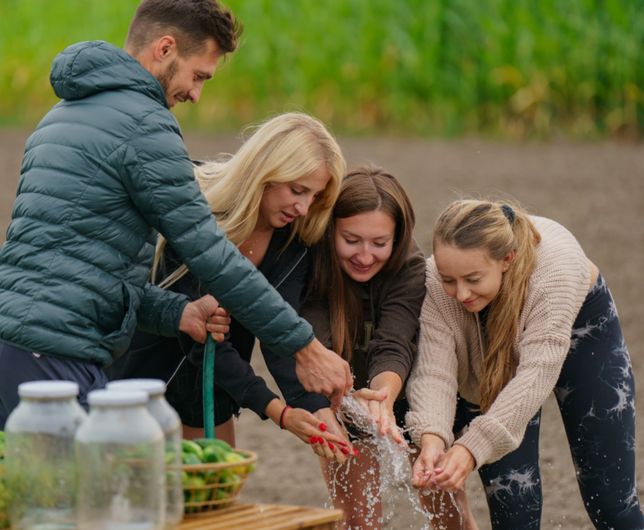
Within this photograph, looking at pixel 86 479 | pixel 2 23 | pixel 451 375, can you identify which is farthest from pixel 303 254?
pixel 2 23

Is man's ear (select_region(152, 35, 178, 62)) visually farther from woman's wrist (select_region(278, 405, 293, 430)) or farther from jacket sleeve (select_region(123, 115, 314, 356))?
woman's wrist (select_region(278, 405, 293, 430))

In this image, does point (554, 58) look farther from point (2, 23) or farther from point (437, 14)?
point (2, 23)

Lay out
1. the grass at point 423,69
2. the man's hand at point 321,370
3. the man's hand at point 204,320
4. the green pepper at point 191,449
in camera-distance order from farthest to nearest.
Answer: the grass at point 423,69 → the man's hand at point 204,320 → the man's hand at point 321,370 → the green pepper at point 191,449

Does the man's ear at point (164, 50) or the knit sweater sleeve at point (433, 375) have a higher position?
the man's ear at point (164, 50)

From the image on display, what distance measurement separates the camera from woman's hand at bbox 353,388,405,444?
385cm

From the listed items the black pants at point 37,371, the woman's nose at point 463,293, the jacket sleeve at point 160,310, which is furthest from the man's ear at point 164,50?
the woman's nose at point 463,293

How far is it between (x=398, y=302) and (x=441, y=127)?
30.5 ft

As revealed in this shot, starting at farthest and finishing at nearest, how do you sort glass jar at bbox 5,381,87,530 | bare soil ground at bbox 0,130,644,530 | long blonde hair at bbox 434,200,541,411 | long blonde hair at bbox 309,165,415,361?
bare soil ground at bbox 0,130,644,530 → long blonde hair at bbox 309,165,415,361 → long blonde hair at bbox 434,200,541,411 → glass jar at bbox 5,381,87,530

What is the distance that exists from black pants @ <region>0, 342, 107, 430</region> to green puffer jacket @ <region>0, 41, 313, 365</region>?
1.3 inches

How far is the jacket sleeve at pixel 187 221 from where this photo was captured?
3266mm

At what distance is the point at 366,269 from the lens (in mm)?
4047

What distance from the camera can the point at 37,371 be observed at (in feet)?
10.9

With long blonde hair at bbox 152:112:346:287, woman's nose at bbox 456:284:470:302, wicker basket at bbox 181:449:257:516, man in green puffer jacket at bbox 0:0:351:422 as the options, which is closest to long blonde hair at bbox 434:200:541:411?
woman's nose at bbox 456:284:470:302

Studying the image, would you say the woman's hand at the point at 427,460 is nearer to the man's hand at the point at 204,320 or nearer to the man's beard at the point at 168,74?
the man's hand at the point at 204,320
